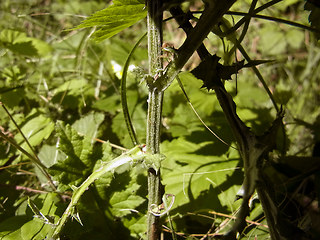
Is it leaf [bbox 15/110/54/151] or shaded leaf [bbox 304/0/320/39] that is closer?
shaded leaf [bbox 304/0/320/39]

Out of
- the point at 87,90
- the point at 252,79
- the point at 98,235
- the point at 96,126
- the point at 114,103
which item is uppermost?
the point at 252,79

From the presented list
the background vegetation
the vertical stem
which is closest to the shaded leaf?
the background vegetation

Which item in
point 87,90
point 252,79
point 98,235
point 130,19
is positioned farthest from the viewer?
point 252,79

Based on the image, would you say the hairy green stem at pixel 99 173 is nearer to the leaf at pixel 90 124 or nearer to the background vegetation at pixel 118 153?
the background vegetation at pixel 118 153

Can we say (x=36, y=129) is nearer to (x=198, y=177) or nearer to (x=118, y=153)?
(x=118, y=153)

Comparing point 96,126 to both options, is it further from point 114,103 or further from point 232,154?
point 232,154

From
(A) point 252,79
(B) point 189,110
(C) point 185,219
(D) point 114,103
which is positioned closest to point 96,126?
(D) point 114,103

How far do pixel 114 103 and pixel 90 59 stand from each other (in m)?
0.59

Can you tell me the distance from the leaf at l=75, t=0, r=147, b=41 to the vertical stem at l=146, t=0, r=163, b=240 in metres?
0.04

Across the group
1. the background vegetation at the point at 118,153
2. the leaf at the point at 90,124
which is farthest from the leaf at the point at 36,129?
the leaf at the point at 90,124

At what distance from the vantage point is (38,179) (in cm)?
119

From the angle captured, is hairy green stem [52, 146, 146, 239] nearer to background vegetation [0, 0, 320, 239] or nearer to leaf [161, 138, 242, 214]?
background vegetation [0, 0, 320, 239]

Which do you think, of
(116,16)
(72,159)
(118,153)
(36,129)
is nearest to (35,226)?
(72,159)

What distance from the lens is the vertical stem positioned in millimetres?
649
